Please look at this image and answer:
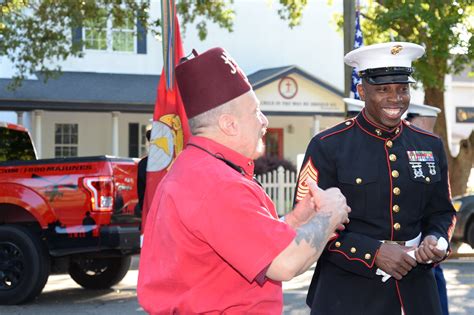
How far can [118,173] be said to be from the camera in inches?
392

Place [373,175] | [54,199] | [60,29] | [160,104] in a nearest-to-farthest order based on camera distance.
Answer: [373,175], [160,104], [54,199], [60,29]

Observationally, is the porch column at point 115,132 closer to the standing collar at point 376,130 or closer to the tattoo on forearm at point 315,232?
the standing collar at point 376,130

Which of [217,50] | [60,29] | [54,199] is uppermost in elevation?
[60,29]

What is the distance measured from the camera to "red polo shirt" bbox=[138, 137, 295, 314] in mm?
2770

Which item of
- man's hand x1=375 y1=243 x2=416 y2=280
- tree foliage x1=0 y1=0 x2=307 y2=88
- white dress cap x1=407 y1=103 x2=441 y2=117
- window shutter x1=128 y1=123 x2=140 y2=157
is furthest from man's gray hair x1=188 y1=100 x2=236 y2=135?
window shutter x1=128 y1=123 x2=140 y2=157

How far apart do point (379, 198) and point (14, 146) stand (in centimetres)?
814

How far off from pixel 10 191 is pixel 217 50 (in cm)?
741

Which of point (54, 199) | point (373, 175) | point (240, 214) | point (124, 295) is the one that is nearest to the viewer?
point (240, 214)

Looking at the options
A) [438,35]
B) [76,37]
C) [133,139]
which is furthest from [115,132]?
[438,35]

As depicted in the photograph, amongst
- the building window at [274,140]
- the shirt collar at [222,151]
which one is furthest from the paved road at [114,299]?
the building window at [274,140]

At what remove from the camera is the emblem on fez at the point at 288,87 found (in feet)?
89.1

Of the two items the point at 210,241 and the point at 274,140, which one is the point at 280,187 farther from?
the point at 210,241

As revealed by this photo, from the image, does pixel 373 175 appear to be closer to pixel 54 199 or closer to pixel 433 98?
pixel 54 199

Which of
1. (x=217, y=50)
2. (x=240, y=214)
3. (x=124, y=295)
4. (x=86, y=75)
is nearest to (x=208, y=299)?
(x=240, y=214)
